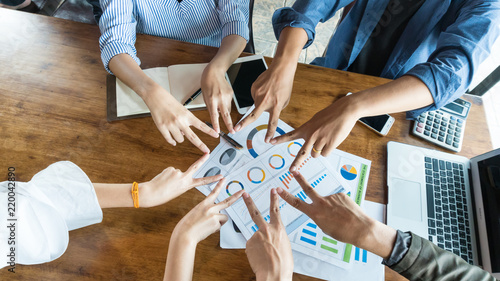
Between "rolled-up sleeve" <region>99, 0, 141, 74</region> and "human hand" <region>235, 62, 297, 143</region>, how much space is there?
440 millimetres

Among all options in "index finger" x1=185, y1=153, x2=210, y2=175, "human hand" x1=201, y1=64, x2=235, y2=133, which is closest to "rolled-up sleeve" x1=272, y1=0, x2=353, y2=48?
"human hand" x1=201, y1=64, x2=235, y2=133

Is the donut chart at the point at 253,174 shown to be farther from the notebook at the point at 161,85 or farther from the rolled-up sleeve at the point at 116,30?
the rolled-up sleeve at the point at 116,30

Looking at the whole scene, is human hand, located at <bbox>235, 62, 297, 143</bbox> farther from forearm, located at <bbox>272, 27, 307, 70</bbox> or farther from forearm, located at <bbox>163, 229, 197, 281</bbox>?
forearm, located at <bbox>163, 229, 197, 281</bbox>

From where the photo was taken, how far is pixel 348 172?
2.71 feet

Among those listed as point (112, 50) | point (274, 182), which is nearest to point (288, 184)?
point (274, 182)

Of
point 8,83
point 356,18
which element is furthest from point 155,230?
point 356,18

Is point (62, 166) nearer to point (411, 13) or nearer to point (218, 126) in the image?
point (218, 126)

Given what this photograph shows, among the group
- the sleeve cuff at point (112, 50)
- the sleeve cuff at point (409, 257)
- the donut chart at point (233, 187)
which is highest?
the sleeve cuff at point (112, 50)

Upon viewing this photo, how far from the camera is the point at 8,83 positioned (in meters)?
0.88

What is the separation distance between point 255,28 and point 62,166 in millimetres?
1839

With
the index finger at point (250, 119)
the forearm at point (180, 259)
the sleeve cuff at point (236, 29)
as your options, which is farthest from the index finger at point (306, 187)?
the sleeve cuff at point (236, 29)

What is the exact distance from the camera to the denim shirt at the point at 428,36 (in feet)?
2.47

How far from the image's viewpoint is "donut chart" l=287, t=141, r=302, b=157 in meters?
0.85

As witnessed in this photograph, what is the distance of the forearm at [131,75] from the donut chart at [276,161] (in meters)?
0.43
